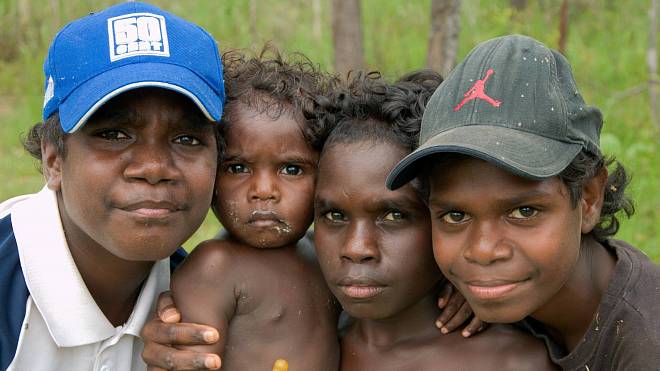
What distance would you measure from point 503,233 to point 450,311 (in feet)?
1.66

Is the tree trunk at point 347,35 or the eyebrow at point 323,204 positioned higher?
the eyebrow at point 323,204

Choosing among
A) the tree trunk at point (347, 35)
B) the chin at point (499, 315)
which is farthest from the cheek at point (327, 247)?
the tree trunk at point (347, 35)

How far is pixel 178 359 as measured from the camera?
2.53 metres

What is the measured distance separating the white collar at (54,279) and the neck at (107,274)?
0.06m

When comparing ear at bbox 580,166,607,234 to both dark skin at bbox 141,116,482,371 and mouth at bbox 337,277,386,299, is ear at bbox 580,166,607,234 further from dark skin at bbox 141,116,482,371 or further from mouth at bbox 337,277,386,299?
mouth at bbox 337,277,386,299

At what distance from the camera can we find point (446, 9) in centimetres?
504

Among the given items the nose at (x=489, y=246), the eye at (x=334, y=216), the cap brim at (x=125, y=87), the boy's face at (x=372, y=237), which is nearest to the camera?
the nose at (x=489, y=246)

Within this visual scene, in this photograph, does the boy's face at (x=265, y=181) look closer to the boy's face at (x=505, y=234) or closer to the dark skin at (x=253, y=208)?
the dark skin at (x=253, y=208)

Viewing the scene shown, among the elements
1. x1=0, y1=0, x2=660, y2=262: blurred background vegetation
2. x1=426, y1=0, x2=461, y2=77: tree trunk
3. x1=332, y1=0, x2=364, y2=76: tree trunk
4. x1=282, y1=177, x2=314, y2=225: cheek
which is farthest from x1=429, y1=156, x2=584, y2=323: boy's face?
x1=0, y1=0, x2=660, y2=262: blurred background vegetation

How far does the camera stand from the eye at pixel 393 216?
261cm

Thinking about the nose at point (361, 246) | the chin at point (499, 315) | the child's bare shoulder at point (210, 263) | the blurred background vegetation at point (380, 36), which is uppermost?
the nose at point (361, 246)

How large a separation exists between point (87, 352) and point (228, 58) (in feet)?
3.91

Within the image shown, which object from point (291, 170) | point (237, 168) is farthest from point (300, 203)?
point (237, 168)

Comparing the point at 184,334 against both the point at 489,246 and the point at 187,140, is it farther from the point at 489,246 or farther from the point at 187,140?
the point at 489,246
